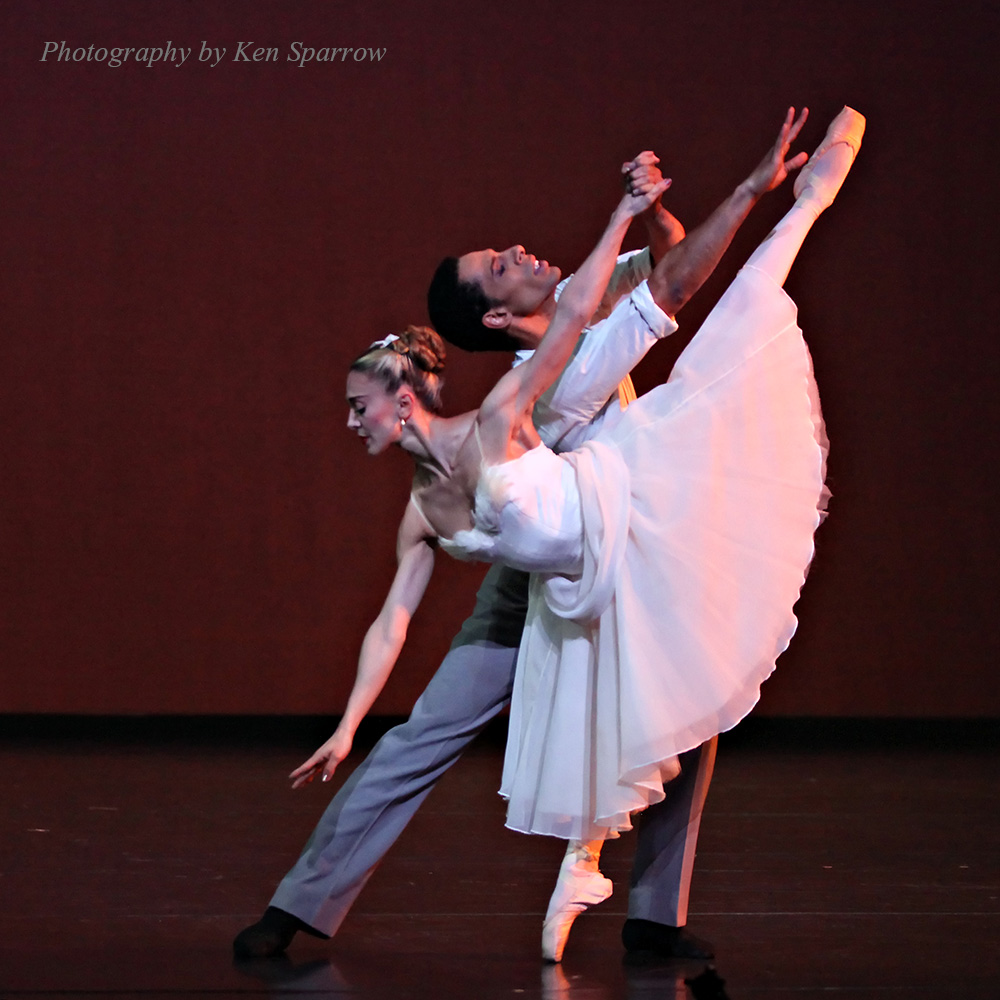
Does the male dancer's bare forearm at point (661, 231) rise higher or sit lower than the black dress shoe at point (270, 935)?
higher

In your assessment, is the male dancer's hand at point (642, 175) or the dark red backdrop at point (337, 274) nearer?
the male dancer's hand at point (642, 175)

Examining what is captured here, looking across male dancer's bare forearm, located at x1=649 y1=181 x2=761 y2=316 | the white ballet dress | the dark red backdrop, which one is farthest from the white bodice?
the dark red backdrop

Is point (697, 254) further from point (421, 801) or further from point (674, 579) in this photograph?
point (421, 801)

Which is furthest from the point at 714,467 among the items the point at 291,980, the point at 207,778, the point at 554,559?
the point at 207,778

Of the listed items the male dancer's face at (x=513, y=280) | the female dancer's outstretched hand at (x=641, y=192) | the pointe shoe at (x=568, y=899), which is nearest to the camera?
the female dancer's outstretched hand at (x=641, y=192)

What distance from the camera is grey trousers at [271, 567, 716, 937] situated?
2006mm

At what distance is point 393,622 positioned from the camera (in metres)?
2.12

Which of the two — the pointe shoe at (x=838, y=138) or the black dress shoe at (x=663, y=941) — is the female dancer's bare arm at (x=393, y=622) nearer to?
the black dress shoe at (x=663, y=941)

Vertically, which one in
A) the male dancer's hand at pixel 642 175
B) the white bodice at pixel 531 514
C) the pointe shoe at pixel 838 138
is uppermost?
the pointe shoe at pixel 838 138

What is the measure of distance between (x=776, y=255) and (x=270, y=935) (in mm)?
1329

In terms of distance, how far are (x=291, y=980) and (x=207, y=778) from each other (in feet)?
6.16

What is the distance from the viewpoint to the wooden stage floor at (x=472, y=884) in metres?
1.85

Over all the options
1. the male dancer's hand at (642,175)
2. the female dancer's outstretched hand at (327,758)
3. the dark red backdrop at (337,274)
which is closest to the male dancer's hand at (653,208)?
the male dancer's hand at (642,175)

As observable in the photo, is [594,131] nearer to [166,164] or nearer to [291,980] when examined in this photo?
[166,164]
